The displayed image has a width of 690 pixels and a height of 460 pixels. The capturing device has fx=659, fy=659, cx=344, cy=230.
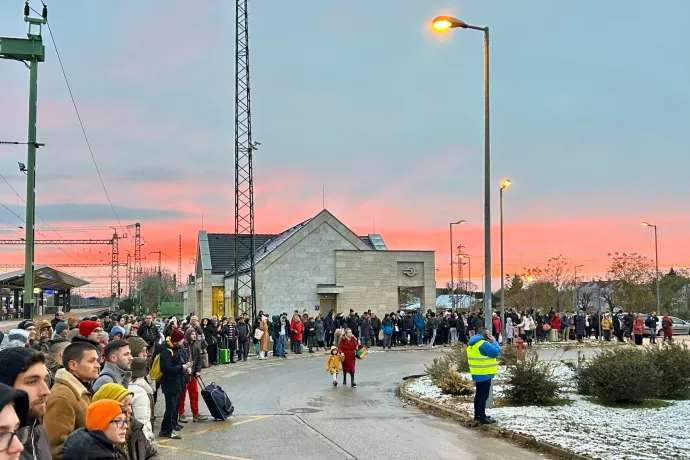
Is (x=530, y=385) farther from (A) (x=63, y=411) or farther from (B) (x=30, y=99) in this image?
(B) (x=30, y=99)

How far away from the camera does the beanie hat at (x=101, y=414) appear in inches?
160

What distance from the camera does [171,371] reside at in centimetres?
1110

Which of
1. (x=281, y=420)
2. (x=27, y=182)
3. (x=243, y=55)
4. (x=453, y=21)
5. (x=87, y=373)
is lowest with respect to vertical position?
(x=281, y=420)

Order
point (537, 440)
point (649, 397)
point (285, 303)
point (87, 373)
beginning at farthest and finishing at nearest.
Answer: point (285, 303) → point (649, 397) → point (537, 440) → point (87, 373)

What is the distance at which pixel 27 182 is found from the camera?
2006 centimetres

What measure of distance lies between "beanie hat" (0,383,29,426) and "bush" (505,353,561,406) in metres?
12.4

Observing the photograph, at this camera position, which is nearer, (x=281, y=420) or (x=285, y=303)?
(x=281, y=420)

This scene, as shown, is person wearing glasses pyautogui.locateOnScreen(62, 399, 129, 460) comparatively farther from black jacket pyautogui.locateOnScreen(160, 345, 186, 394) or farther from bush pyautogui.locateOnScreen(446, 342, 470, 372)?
bush pyautogui.locateOnScreen(446, 342, 470, 372)

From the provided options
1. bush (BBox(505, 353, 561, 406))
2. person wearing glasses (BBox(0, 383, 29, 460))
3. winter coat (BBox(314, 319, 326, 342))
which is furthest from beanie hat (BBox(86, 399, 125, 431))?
winter coat (BBox(314, 319, 326, 342))

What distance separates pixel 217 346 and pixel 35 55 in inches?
463

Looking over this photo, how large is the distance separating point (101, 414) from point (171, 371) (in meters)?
7.28

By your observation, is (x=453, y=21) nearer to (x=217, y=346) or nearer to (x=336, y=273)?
(x=217, y=346)

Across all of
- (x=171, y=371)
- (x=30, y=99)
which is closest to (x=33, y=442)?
(x=171, y=371)

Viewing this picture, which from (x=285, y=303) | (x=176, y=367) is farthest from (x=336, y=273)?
(x=176, y=367)
